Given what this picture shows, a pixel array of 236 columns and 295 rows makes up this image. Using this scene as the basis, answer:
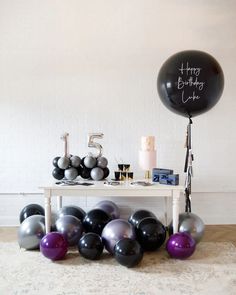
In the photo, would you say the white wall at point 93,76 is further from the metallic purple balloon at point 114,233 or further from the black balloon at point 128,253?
the black balloon at point 128,253

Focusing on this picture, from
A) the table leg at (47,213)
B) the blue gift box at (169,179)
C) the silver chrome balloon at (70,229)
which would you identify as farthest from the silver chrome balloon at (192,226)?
the table leg at (47,213)

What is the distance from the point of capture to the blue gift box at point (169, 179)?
112 inches

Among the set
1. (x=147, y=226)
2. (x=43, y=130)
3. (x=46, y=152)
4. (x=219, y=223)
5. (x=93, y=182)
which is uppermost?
(x=43, y=130)

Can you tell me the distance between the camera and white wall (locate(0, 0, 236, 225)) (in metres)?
3.60

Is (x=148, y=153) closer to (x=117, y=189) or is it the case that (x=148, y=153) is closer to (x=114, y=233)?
(x=117, y=189)

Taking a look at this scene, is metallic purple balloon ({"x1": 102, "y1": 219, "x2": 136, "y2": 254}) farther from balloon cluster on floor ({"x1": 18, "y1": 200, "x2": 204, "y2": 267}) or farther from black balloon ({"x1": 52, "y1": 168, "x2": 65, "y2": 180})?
black balloon ({"x1": 52, "y1": 168, "x2": 65, "y2": 180})

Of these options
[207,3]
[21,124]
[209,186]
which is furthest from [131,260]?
[207,3]

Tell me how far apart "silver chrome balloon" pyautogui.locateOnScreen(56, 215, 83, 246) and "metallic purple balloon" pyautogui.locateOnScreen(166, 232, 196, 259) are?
729 millimetres

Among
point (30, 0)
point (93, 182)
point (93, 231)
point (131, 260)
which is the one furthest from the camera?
point (30, 0)

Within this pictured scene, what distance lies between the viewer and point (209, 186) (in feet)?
12.1

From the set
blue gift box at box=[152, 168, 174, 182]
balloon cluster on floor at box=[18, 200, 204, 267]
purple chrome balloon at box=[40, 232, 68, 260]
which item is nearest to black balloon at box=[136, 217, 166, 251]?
balloon cluster on floor at box=[18, 200, 204, 267]

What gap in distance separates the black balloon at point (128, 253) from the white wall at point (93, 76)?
1373 millimetres

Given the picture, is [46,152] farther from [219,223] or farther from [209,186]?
[219,223]

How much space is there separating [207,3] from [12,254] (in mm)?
3130
